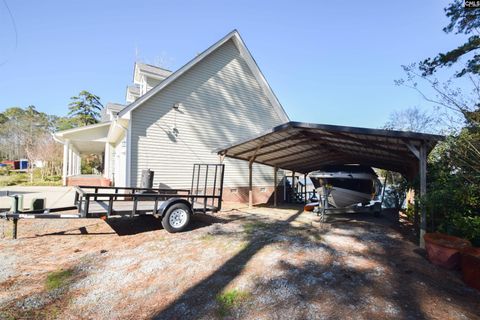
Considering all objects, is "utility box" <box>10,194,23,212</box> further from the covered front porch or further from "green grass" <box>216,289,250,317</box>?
the covered front porch

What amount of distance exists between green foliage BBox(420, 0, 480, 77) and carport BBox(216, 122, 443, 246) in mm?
4253

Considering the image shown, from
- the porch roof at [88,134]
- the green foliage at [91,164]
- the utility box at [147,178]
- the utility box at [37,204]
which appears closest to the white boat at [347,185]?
the utility box at [147,178]

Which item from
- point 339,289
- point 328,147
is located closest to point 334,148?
point 328,147

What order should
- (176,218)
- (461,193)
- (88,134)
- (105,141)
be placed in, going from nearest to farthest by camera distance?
1. (461,193)
2. (176,218)
3. (88,134)
4. (105,141)

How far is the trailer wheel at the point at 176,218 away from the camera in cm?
702

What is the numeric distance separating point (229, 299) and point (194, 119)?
11.1 meters

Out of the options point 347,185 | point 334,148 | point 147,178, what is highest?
point 334,148

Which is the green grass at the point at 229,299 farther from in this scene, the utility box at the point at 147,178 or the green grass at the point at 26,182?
the green grass at the point at 26,182

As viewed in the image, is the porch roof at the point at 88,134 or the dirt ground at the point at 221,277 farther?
the porch roof at the point at 88,134

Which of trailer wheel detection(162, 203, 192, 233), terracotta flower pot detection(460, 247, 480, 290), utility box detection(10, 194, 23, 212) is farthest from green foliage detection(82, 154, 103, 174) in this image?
terracotta flower pot detection(460, 247, 480, 290)

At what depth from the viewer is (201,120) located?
46.0 feet

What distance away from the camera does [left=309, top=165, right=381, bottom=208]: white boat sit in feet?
33.7

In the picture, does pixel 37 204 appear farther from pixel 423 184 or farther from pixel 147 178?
pixel 423 184

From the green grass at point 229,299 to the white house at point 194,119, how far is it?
7988mm
